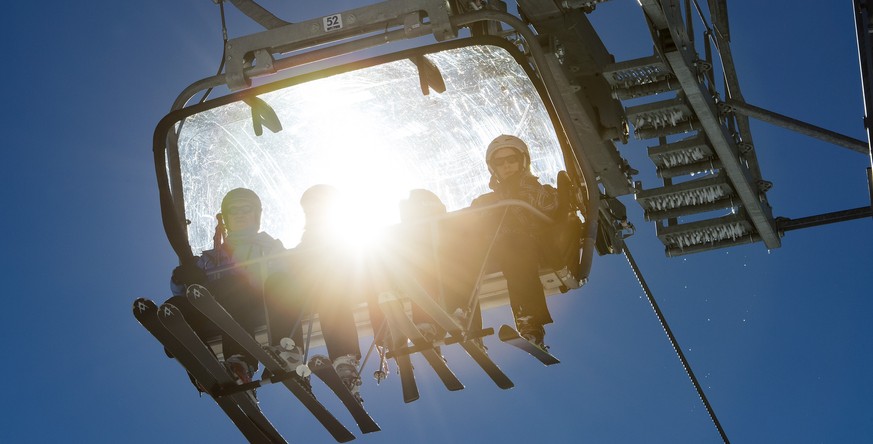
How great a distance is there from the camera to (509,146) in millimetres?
10172

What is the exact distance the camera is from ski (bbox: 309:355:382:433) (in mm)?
9234

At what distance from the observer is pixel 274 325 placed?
952 cm

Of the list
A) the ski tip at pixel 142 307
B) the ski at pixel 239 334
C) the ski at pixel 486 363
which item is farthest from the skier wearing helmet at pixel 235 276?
the ski at pixel 486 363

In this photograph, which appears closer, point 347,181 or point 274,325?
point 274,325

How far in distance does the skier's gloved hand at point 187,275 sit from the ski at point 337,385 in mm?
816

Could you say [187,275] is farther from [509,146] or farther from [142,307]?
[509,146]

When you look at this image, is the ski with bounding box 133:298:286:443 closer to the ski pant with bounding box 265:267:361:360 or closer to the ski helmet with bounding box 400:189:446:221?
the ski pant with bounding box 265:267:361:360

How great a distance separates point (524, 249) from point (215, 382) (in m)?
1.96

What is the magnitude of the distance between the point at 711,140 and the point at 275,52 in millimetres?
2783

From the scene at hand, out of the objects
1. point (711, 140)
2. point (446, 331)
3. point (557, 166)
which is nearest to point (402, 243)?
point (446, 331)

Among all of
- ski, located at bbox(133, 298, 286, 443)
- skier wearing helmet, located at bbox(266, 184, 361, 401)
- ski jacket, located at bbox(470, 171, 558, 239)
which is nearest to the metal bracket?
skier wearing helmet, located at bbox(266, 184, 361, 401)

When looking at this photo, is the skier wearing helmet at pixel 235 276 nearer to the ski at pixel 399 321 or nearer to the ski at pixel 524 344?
the ski at pixel 399 321

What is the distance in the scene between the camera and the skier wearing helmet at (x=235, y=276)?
948 centimetres

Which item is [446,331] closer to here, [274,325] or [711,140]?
[274,325]
